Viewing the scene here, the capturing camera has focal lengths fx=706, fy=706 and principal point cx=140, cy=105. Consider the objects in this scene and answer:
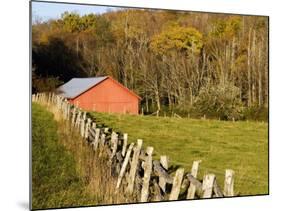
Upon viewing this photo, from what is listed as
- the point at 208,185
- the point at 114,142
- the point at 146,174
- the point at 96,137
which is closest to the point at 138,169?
the point at 146,174

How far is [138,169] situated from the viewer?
552 centimetres

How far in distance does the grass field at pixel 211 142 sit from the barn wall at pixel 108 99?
0.06 m

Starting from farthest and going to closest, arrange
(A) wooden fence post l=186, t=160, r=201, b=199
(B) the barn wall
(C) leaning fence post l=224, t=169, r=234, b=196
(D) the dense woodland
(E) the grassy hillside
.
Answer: (C) leaning fence post l=224, t=169, r=234, b=196 → (A) wooden fence post l=186, t=160, r=201, b=199 → (B) the barn wall → (D) the dense woodland → (E) the grassy hillside

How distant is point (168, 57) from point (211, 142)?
2.54 feet

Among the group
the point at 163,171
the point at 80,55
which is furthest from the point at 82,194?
the point at 80,55

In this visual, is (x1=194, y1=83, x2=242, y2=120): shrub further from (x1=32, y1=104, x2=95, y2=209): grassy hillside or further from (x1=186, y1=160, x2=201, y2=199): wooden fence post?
(x1=32, y1=104, x2=95, y2=209): grassy hillside

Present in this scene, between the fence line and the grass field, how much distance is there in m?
0.06

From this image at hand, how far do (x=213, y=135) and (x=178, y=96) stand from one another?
0.44 meters

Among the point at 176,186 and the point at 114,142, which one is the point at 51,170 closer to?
the point at 114,142

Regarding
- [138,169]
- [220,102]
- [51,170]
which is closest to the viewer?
[51,170]

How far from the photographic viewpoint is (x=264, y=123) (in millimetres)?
5941

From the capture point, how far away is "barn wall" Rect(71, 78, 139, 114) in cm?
538

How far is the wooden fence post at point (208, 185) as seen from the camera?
Result: 5.61 m


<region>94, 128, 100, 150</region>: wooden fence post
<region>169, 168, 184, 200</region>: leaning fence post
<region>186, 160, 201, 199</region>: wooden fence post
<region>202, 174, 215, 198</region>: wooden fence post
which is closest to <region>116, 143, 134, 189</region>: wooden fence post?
<region>94, 128, 100, 150</region>: wooden fence post
